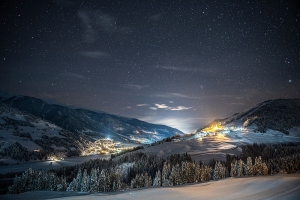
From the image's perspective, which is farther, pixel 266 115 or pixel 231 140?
pixel 266 115

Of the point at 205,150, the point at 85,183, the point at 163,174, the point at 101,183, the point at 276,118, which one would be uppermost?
the point at 276,118

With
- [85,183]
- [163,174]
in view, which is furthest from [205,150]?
[85,183]

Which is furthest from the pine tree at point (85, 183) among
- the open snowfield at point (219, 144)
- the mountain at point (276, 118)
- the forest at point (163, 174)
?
the mountain at point (276, 118)

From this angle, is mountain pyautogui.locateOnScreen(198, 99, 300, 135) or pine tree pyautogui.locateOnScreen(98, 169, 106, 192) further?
mountain pyautogui.locateOnScreen(198, 99, 300, 135)

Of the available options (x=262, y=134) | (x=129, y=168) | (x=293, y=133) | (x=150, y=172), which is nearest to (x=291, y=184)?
(x=150, y=172)

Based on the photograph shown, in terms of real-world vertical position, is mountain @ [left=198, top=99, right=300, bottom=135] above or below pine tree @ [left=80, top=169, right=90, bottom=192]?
above

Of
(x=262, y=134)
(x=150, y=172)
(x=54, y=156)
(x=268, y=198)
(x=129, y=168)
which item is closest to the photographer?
(x=268, y=198)

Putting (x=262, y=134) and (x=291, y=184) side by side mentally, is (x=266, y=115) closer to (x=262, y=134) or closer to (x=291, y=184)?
(x=262, y=134)

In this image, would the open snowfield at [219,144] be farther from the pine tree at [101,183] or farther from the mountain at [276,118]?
the pine tree at [101,183]

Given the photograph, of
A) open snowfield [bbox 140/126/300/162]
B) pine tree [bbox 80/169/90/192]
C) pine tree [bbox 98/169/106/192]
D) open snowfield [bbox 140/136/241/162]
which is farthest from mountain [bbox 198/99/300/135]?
pine tree [bbox 80/169/90/192]

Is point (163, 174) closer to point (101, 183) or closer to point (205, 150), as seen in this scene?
point (101, 183)

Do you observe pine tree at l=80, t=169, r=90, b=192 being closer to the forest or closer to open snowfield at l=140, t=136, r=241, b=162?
the forest
